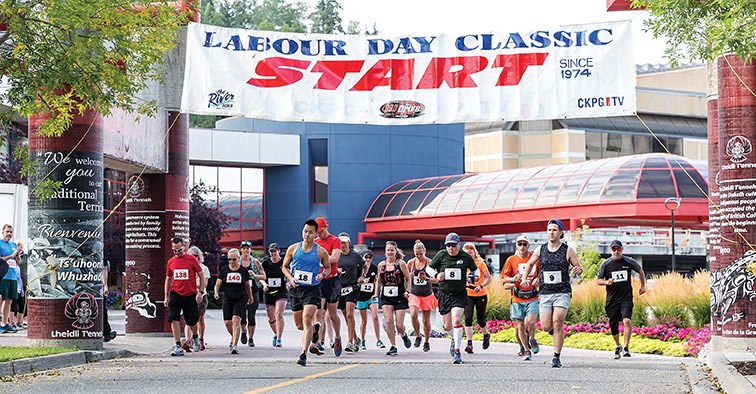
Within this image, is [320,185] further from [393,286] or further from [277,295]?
[393,286]

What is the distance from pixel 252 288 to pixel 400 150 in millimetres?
41484

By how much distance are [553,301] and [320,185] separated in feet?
154

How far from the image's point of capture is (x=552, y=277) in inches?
623

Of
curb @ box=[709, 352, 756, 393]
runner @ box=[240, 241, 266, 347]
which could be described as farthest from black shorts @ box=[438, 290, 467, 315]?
runner @ box=[240, 241, 266, 347]

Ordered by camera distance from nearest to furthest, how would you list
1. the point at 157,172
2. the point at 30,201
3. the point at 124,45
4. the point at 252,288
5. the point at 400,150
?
the point at 124,45
the point at 30,201
the point at 252,288
the point at 157,172
the point at 400,150

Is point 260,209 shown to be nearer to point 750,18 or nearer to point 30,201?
point 30,201

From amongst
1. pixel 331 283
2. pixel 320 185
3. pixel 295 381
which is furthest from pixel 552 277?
pixel 320 185

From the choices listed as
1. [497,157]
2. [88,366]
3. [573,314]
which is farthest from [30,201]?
[497,157]

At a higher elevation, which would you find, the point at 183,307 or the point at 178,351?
the point at 183,307

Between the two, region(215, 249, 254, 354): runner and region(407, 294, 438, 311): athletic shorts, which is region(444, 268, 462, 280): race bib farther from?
region(215, 249, 254, 354): runner

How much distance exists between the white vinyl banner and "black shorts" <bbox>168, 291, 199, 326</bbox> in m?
2.99

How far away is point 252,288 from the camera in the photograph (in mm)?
21422

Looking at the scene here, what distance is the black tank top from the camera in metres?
15.8

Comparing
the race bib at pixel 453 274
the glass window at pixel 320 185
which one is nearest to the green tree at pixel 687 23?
the race bib at pixel 453 274
